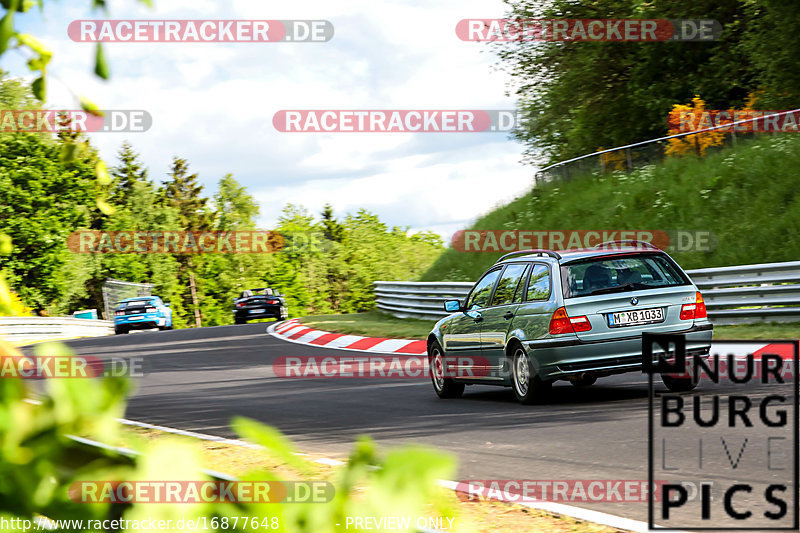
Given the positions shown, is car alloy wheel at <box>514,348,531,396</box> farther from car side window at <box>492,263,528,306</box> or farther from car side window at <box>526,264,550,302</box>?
car side window at <box>492,263,528,306</box>

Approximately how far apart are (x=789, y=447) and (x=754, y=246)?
15374mm

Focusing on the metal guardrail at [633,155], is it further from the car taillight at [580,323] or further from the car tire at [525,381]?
the car taillight at [580,323]

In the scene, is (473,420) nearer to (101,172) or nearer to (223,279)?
(101,172)

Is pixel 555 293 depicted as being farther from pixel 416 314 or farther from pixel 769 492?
pixel 416 314

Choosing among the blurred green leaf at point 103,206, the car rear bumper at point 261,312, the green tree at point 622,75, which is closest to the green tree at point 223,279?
the car rear bumper at point 261,312

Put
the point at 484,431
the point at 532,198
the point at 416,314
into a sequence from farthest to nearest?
the point at 532,198, the point at 416,314, the point at 484,431

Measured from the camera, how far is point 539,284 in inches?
439

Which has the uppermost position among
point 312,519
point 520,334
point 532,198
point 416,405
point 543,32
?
point 543,32

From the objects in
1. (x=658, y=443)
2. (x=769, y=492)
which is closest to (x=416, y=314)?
(x=658, y=443)

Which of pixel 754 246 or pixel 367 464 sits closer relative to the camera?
pixel 367 464

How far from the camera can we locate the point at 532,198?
34.2m

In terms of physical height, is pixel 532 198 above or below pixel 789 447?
above
